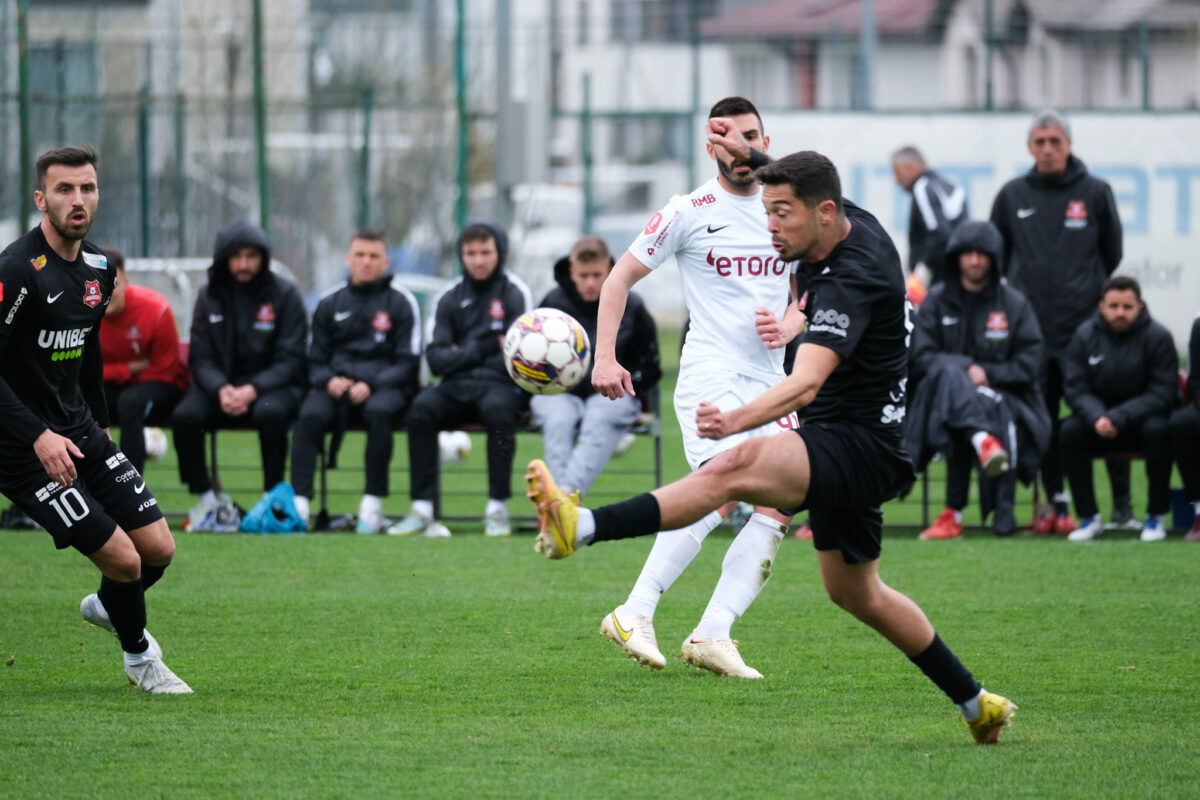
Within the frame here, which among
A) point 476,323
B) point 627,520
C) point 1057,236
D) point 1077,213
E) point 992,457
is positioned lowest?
point 992,457

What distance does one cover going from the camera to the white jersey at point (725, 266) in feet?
19.8

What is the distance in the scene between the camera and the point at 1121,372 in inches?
378

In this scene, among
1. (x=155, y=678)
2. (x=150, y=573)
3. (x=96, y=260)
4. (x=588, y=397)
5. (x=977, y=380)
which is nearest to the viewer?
(x=155, y=678)

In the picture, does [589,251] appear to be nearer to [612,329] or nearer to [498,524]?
[498,524]

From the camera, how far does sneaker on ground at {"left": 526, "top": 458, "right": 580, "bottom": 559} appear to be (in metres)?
4.34

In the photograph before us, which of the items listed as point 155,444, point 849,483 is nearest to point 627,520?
point 849,483

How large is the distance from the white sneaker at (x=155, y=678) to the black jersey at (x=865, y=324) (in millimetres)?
2469

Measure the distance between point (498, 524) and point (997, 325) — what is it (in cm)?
338

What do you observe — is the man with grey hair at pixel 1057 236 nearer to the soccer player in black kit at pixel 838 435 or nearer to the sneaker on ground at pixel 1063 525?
the sneaker on ground at pixel 1063 525

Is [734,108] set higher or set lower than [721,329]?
higher

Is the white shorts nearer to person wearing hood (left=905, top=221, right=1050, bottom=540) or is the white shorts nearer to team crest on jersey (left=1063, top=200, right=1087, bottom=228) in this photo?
person wearing hood (left=905, top=221, right=1050, bottom=540)

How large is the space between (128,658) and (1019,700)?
3.18 meters

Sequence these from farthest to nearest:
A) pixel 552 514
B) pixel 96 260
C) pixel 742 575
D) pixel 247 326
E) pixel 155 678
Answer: pixel 247 326, pixel 742 575, pixel 96 260, pixel 155 678, pixel 552 514

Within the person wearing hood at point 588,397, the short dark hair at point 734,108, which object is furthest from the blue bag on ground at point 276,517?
the short dark hair at point 734,108
